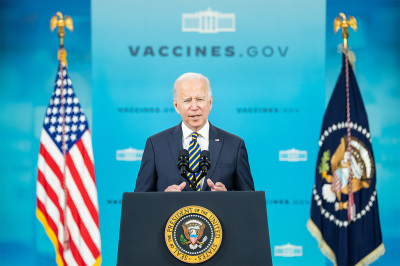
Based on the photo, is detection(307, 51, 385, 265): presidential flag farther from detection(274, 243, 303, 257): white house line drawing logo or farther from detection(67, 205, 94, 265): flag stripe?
detection(67, 205, 94, 265): flag stripe

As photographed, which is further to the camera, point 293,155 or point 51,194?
point 293,155

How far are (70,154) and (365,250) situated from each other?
2.74 m

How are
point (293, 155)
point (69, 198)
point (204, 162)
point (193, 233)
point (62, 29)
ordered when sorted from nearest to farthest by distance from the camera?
point (193, 233) < point (204, 162) < point (69, 198) < point (62, 29) < point (293, 155)

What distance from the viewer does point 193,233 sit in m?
2.19

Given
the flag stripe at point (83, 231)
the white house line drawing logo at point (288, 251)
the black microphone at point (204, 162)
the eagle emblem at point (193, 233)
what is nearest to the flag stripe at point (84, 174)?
the flag stripe at point (83, 231)

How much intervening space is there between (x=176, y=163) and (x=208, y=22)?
2.60 metres

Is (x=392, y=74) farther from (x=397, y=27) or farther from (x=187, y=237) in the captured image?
(x=187, y=237)

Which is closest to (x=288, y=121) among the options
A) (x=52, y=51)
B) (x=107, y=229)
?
(x=107, y=229)

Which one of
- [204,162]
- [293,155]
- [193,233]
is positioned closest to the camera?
[193,233]

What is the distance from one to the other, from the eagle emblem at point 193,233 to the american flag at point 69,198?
9.41 ft

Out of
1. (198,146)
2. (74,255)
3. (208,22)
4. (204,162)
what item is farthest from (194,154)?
(208,22)

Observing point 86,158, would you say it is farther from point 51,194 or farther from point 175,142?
point 175,142

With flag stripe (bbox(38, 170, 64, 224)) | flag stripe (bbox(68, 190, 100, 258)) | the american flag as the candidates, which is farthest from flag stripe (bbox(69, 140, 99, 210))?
flag stripe (bbox(38, 170, 64, 224))

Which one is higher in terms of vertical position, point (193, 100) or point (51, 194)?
point (193, 100)
